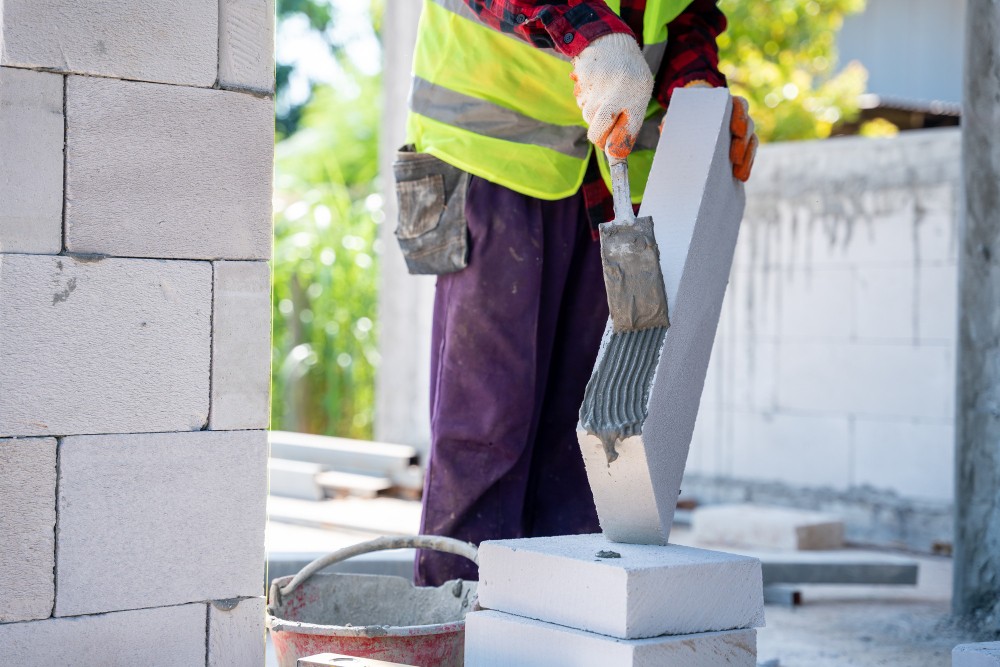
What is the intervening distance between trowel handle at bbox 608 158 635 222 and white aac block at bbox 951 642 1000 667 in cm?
101

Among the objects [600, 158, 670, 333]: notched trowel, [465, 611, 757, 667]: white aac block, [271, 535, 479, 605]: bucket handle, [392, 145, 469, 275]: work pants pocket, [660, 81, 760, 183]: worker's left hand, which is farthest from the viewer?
[392, 145, 469, 275]: work pants pocket

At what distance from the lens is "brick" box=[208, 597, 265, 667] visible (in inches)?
91.4

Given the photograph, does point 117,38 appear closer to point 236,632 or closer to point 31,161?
point 31,161

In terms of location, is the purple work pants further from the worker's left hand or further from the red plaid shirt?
the worker's left hand

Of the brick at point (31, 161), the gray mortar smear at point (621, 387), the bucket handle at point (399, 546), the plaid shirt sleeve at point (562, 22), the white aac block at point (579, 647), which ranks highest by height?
the plaid shirt sleeve at point (562, 22)

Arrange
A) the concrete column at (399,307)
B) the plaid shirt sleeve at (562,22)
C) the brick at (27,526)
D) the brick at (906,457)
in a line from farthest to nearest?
the concrete column at (399,307) < the brick at (906,457) < the plaid shirt sleeve at (562,22) < the brick at (27,526)

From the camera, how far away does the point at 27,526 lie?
2.12 metres

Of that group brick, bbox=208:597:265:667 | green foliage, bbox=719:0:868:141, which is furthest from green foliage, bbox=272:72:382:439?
brick, bbox=208:597:265:667

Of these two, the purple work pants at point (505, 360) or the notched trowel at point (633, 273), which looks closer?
the notched trowel at point (633, 273)

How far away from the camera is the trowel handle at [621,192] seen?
7.66ft

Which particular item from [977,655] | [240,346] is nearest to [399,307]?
[240,346]

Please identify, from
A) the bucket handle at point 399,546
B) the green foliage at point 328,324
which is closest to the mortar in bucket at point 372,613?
the bucket handle at point 399,546

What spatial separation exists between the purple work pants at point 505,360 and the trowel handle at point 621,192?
15.9 inches

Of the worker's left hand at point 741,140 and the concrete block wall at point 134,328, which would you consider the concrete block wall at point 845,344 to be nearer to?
the worker's left hand at point 741,140
